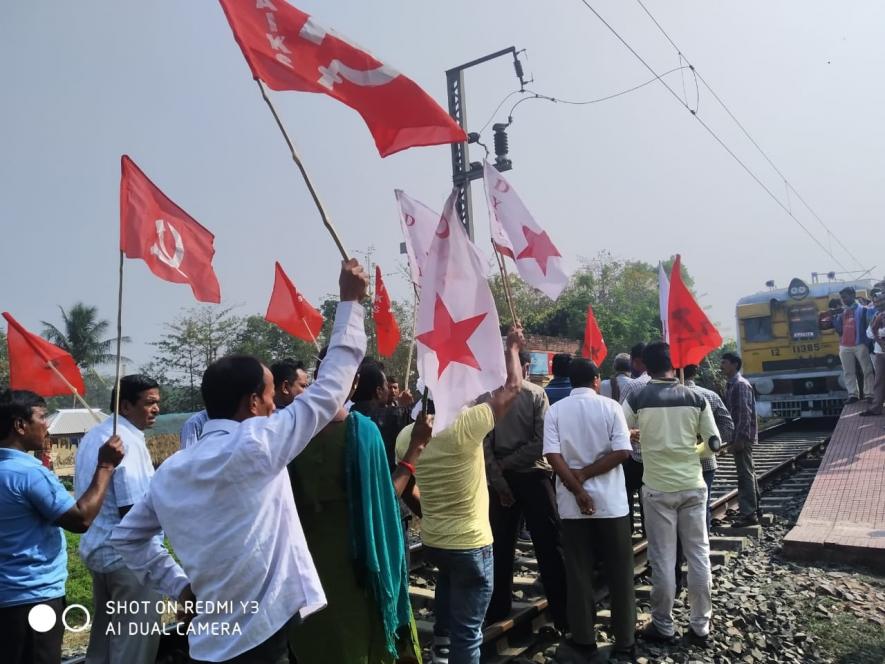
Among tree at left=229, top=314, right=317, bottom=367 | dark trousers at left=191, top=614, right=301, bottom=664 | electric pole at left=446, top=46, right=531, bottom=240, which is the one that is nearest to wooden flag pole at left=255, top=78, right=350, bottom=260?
dark trousers at left=191, top=614, right=301, bottom=664

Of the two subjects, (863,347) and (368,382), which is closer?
(368,382)

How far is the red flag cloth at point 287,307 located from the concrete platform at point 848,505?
487 cm

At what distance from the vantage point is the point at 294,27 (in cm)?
323

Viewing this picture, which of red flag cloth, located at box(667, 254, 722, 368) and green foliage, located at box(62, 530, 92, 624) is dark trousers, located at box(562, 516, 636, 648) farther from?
green foliage, located at box(62, 530, 92, 624)

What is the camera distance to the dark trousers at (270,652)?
2094mm

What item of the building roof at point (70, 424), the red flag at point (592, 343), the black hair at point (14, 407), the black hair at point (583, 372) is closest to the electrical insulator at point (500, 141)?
the red flag at point (592, 343)

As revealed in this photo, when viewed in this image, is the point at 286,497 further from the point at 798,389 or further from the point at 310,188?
the point at 798,389

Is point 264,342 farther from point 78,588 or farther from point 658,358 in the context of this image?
point 658,358

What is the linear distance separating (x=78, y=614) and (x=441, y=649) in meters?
4.36

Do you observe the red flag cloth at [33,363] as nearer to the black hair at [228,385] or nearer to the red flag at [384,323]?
the red flag at [384,323]

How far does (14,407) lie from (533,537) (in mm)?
3308

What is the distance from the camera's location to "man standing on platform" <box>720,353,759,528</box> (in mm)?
7438

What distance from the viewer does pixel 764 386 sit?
16.1 meters

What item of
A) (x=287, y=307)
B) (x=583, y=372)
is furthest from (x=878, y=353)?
(x=287, y=307)
